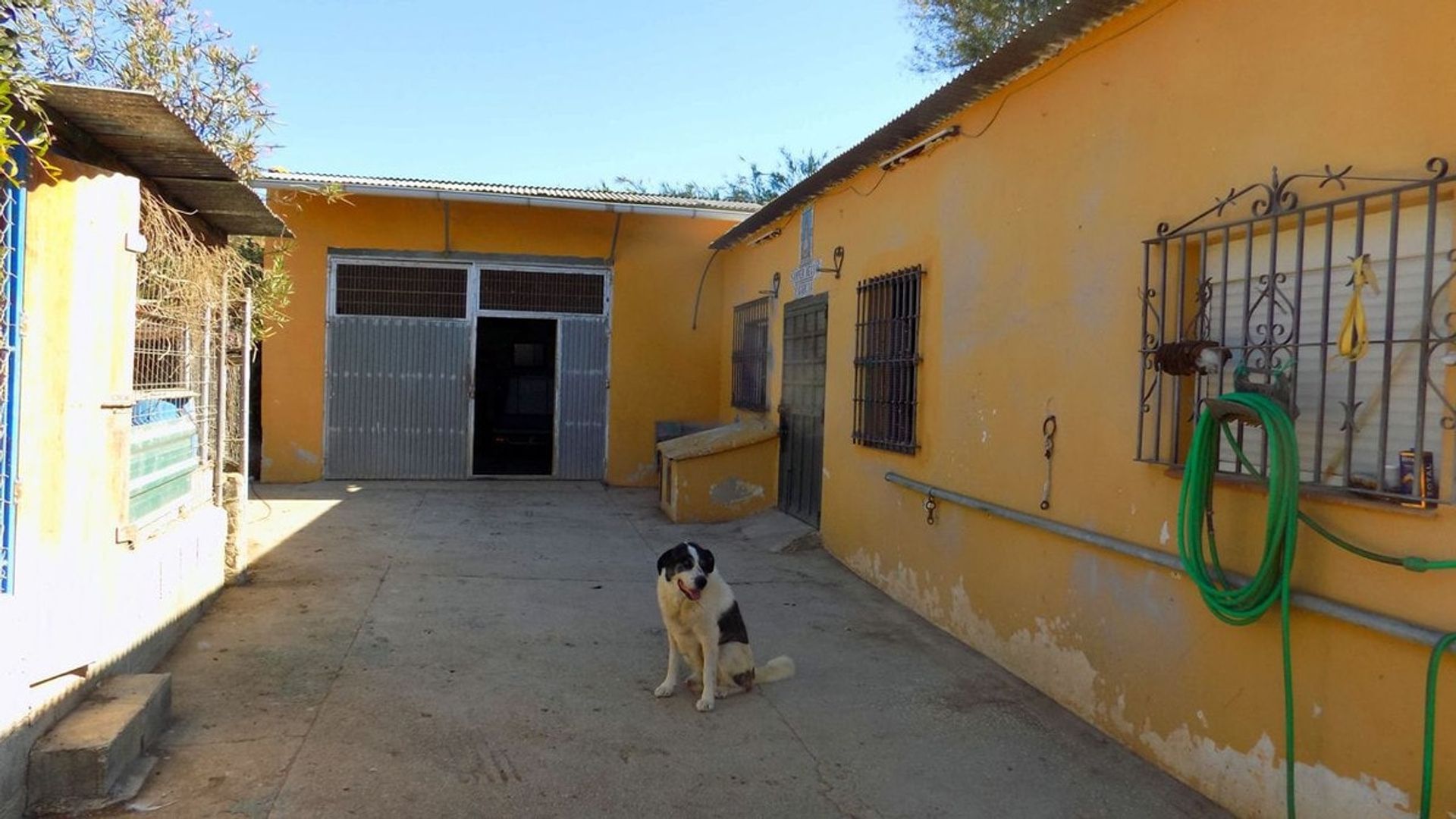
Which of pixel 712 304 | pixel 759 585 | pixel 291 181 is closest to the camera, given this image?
pixel 759 585

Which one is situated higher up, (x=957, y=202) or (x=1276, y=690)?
(x=957, y=202)

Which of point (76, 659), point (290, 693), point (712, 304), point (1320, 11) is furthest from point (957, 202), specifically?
point (712, 304)

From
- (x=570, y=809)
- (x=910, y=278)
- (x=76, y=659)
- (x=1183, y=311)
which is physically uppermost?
(x=910, y=278)

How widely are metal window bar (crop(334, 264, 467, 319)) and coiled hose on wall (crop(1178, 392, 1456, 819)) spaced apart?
963 centimetres

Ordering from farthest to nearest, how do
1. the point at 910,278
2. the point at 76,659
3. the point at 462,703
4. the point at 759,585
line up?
the point at 759,585 → the point at 910,278 → the point at 462,703 → the point at 76,659

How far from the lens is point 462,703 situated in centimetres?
425

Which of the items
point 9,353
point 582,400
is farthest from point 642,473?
point 9,353

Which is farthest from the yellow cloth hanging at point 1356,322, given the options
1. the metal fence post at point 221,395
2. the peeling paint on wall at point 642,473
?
the peeling paint on wall at point 642,473

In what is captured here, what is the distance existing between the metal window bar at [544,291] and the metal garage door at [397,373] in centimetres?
34

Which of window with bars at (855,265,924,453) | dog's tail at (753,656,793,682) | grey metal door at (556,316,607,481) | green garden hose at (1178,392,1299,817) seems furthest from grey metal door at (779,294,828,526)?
green garden hose at (1178,392,1299,817)

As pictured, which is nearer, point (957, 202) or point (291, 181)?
point (957, 202)

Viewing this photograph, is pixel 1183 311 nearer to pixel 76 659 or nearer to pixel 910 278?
pixel 910 278

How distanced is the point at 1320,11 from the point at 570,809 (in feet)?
12.3

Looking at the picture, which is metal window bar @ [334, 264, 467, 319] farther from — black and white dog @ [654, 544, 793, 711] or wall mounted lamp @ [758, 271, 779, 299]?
black and white dog @ [654, 544, 793, 711]
